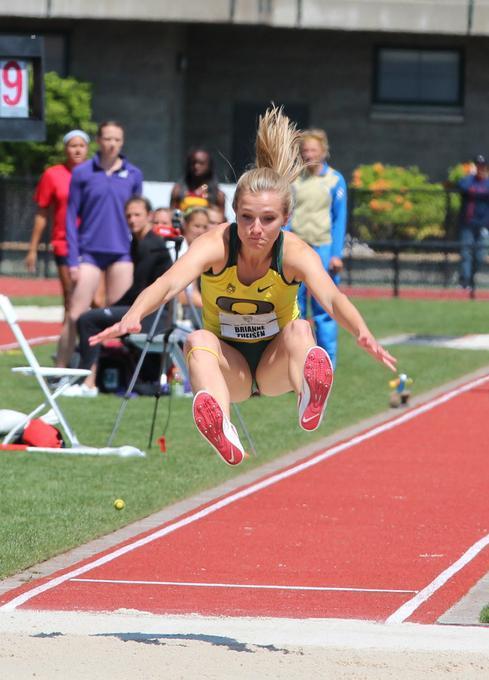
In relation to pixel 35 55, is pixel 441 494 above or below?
below

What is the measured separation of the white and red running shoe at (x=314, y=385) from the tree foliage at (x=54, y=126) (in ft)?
72.8

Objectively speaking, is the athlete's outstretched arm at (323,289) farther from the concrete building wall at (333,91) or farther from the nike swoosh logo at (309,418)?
the concrete building wall at (333,91)

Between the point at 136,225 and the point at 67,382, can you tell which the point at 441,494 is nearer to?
the point at 67,382

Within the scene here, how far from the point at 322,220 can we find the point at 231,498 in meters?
4.16

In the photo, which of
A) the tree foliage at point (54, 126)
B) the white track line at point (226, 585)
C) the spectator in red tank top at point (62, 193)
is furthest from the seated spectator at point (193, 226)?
the tree foliage at point (54, 126)

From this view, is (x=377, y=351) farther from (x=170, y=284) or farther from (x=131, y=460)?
(x=131, y=460)

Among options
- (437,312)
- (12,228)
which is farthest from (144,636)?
(12,228)

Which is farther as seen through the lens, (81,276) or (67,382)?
(81,276)

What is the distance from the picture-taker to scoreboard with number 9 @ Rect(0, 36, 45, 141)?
1012 cm

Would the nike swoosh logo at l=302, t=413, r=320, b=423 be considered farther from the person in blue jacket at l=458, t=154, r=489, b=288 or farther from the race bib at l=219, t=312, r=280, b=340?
the person in blue jacket at l=458, t=154, r=489, b=288

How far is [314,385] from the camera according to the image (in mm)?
7410

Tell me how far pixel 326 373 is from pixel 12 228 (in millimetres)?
21800

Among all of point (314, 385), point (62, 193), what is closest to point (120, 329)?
point (314, 385)

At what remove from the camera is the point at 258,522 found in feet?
33.1
